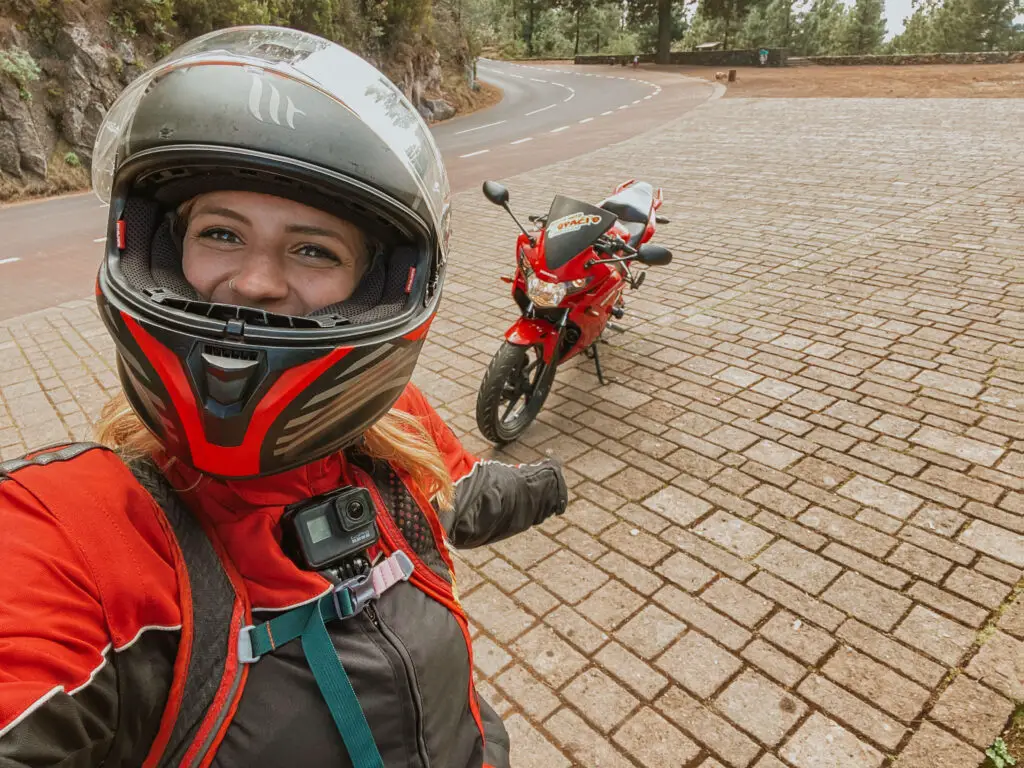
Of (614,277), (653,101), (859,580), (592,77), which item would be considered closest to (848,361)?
(614,277)

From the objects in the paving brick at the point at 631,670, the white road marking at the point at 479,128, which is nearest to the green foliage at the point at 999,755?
the paving brick at the point at 631,670

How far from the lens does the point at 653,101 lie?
22.7m

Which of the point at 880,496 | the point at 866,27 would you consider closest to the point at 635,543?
the point at 880,496

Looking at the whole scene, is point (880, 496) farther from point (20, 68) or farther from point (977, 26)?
point (977, 26)

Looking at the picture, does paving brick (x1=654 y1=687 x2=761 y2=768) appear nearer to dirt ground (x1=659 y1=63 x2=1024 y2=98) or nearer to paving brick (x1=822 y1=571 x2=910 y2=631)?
paving brick (x1=822 y1=571 x2=910 y2=631)

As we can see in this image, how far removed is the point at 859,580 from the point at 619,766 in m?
1.45

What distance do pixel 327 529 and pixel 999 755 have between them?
248 cm

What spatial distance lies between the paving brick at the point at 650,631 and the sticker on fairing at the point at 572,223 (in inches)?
89.4

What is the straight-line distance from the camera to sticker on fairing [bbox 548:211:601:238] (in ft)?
13.8

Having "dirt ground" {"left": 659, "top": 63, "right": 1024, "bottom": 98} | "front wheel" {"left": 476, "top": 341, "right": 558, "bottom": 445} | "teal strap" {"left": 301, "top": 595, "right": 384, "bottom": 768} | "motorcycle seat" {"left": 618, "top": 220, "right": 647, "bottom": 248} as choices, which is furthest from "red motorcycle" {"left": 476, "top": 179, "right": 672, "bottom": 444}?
"dirt ground" {"left": 659, "top": 63, "right": 1024, "bottom": 98}

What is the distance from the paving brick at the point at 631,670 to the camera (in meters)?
2.65

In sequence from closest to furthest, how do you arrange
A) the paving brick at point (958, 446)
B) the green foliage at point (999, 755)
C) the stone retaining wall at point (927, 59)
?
1. the green foliage at point (999, 755)
2. the paving brick at point (958, 446)
3. the stone retaining wall at point (927, 59)

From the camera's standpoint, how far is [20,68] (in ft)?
44.1

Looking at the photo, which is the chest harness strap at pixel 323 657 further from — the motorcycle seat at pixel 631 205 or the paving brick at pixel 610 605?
the motorcycle seat at pixel 631 205
